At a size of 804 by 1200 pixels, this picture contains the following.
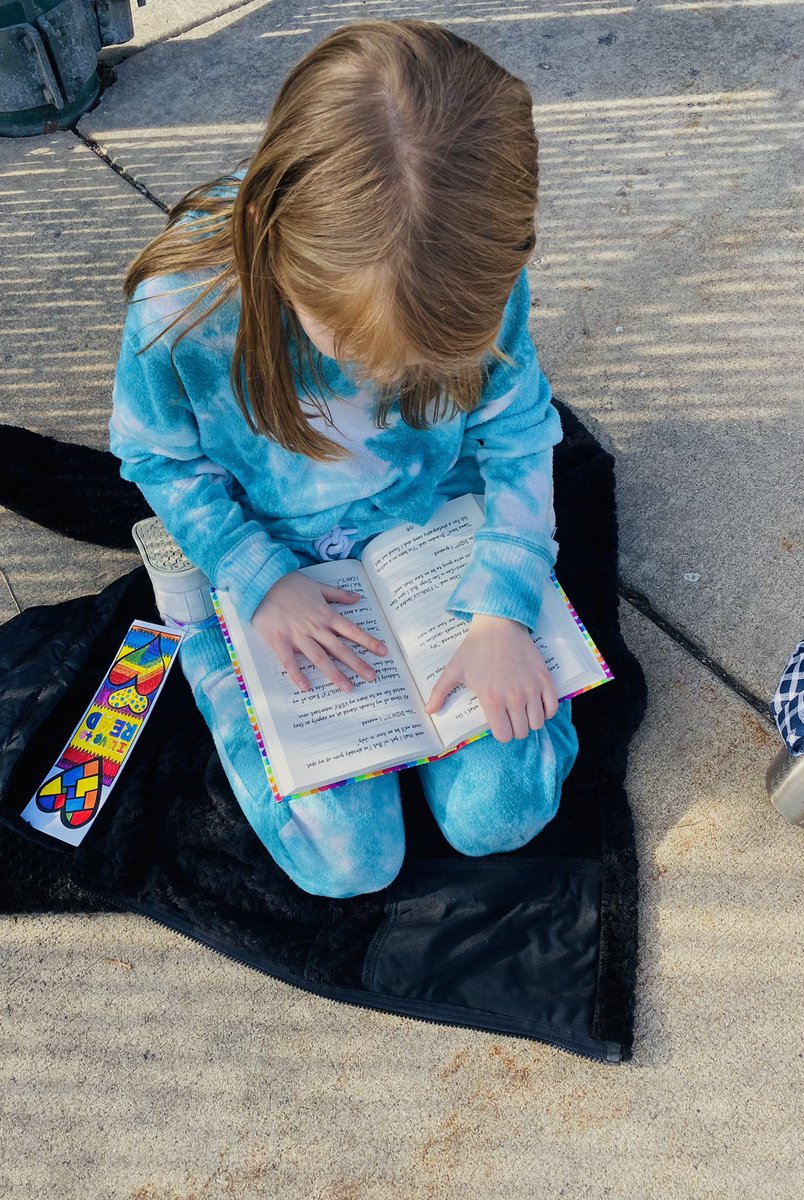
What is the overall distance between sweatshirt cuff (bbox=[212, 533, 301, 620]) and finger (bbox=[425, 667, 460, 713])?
1.06ft

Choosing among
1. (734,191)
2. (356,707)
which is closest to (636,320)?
(734,191)

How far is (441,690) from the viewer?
1.65m

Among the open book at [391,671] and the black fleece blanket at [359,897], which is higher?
the open book at [391,671]

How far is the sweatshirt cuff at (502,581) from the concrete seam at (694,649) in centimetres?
47

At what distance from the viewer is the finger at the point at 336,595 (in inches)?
68.8

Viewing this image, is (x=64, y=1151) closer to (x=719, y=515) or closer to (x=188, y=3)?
(x=719, y=515)

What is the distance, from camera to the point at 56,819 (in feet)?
6.01

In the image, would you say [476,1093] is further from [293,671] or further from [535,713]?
[293,671]

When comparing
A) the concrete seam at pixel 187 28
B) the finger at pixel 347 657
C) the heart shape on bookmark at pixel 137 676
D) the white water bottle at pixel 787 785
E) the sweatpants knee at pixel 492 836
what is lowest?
the white water bottle at pixel 787 785

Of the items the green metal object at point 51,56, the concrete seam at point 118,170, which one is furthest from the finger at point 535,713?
the green metal object at point 51,56

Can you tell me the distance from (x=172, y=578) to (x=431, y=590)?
48cm

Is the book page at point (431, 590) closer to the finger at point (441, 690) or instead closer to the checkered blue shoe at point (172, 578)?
the finger at point (441, 690)

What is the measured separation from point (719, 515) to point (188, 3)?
248 centimetres

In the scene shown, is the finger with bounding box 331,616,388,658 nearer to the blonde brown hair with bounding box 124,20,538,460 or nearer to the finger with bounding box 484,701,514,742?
the finger with bounding box 484,701,514,742
